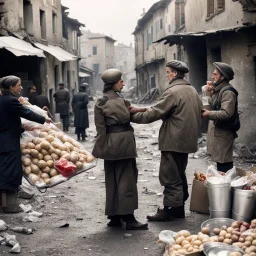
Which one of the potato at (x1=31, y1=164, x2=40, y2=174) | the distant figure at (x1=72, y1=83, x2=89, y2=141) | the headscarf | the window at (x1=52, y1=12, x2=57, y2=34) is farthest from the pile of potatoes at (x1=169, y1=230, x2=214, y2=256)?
the window at (x1=52, y1=12, x2=57, y2=34)

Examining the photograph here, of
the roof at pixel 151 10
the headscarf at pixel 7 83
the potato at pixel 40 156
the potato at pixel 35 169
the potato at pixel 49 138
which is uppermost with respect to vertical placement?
the roof at pixel 151 10

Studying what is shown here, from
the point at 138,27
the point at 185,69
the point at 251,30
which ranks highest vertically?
the point at 138,27

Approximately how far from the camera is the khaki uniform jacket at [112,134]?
5621 millimetres

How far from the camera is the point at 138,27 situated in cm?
4212

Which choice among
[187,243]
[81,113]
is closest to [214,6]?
[81,113]

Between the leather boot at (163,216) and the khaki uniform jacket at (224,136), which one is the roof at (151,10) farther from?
the leather boot at (163,216)

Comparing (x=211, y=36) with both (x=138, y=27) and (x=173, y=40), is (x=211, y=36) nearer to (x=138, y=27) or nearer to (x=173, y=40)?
(x=173, y=40)

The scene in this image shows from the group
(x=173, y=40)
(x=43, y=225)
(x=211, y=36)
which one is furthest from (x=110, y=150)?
(x=173, y=40)

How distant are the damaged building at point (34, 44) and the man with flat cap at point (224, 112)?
541 cm

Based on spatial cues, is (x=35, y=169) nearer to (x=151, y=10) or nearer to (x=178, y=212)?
(x=178, y=212)

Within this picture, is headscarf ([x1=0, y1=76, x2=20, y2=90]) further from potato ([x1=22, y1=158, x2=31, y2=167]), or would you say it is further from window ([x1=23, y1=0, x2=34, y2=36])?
window ([x1=23, y1=0, x2=34, y2=36])

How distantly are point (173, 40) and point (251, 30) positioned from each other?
4686 millimetres

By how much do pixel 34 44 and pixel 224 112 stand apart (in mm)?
12343

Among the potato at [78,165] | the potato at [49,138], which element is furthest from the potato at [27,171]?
the potato at [78,165]
